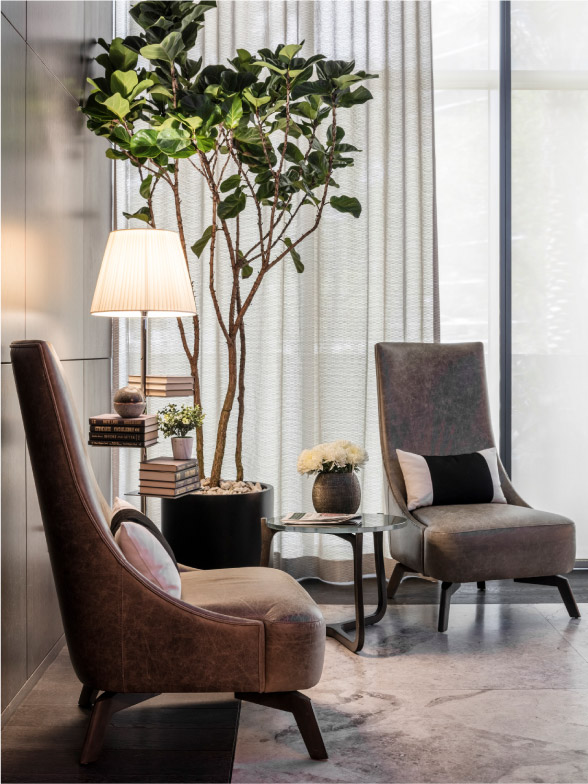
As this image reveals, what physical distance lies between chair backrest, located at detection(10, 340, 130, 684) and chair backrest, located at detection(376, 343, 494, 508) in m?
1.74

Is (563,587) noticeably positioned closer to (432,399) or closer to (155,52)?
(432,399)

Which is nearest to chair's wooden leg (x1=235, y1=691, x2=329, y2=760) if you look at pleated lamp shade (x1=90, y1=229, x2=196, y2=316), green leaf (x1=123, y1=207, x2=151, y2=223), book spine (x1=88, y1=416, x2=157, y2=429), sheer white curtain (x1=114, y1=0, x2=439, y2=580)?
book spine (x1=88, y1=416, x2=157, y2=429)

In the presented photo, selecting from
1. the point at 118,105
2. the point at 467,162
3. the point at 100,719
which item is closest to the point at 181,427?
the point at 100,719

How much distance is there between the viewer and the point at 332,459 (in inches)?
113

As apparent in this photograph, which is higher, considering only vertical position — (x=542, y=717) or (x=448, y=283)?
(x=448, y=283)

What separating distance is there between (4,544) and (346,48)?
2.83 metres

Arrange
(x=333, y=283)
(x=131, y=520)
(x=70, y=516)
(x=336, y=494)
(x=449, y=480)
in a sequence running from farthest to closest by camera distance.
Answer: (x=333, y=283), (x=449, y=480), (x=336, y=494), (x=131, y=520), (x=70, y=516)

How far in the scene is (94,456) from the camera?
3.43 meters

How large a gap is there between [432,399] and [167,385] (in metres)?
1.31

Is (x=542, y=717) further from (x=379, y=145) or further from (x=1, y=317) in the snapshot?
(x=379, y=145)

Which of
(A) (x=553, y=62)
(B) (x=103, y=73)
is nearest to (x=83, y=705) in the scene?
(B) (x=103, y=73)

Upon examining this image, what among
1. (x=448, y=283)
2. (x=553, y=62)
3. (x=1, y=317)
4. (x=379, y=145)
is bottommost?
(x=1, y=317)

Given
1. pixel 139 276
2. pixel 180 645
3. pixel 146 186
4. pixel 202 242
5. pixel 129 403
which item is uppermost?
pixel 146 186

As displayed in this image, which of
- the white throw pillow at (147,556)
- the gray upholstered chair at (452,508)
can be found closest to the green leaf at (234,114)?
the gray upholstered chair at (452,508)
